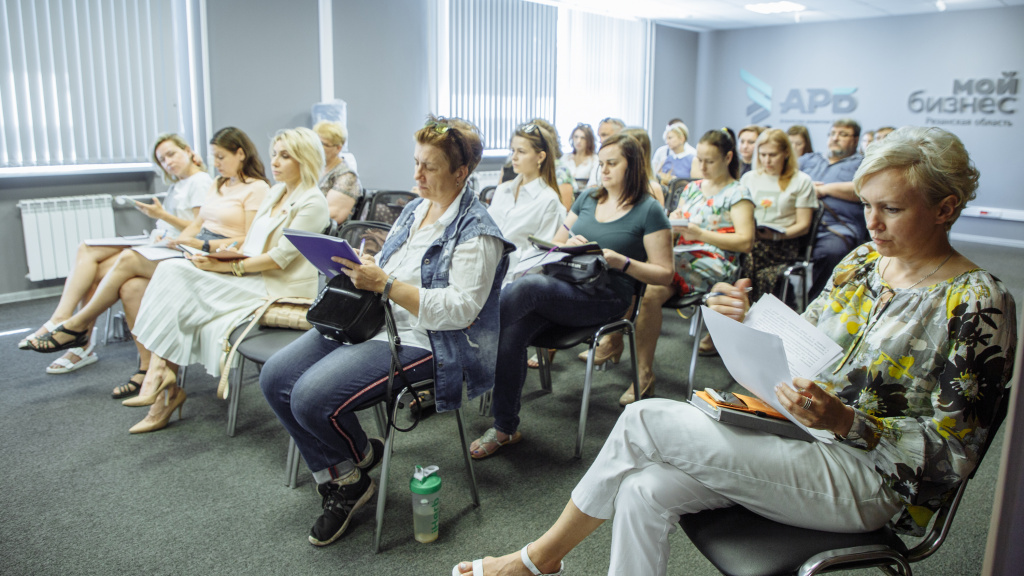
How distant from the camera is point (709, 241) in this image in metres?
3.22

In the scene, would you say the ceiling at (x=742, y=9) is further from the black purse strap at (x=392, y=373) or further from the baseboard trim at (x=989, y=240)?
the black purse strap at (x=392, y=373)

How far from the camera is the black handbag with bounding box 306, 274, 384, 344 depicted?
1.99 m

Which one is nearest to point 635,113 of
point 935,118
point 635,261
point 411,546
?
point 935,118

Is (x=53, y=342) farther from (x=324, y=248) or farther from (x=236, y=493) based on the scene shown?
(x=324, y=248)

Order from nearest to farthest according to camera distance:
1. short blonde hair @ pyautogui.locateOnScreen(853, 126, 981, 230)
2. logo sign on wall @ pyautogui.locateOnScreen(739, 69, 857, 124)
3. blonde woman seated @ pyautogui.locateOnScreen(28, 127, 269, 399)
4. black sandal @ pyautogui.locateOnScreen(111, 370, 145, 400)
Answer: short blonde hair @ pyautogui.locateOnScreen(853, 126, 981, 230), blonde woman seated @ pyautogui.locateOnScreen(28, 127, 269, 399), black sandal @ pyautogui.locateOnScreen(111, 370, 145, 400), logo sign on wall @ pyautogui.locateOnScreen(739, 69, 857, 124)

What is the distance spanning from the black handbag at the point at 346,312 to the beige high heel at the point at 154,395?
1.13 metres

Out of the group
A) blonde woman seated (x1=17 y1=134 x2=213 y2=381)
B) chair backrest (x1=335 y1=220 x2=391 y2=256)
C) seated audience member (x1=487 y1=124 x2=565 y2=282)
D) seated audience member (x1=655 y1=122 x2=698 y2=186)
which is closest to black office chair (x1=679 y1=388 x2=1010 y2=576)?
chair backrest (x1=335 y1=220 x2=391 y2=256)

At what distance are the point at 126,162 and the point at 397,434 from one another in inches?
149

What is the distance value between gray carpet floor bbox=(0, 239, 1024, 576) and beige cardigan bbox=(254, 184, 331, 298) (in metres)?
0.60

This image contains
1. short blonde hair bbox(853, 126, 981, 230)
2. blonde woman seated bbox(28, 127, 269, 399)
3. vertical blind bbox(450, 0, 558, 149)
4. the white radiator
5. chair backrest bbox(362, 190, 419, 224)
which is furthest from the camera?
vertical blind bbox(450, 0, 558, 149)

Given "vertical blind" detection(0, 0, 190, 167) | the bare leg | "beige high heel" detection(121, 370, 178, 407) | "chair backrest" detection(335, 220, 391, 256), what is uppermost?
"vertical blind" detection(0, 0, 190, 167)

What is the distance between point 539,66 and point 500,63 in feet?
2.30

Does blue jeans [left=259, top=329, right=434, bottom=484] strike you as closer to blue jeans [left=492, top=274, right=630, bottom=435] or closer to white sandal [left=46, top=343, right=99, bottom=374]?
blue jeans [left=492, top=274, right=630, bottom=435]

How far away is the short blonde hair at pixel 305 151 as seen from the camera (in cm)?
283
